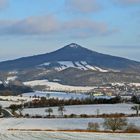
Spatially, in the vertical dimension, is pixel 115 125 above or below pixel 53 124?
above

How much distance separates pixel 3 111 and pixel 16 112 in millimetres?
7534

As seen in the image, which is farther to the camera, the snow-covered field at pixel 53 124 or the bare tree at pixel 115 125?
the snow-covered field at pixel 53 124

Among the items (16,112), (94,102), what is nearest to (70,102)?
(94,102)

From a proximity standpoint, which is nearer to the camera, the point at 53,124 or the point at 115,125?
the point at 115,125

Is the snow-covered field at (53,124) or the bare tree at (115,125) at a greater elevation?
the bare tree at (115,125)

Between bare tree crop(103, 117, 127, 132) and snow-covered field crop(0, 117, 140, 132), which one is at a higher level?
bare tree crop(103, 117, 127, 132)

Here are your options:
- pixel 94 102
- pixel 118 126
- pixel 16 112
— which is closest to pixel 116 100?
pixel 94 102

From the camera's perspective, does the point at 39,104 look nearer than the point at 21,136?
No

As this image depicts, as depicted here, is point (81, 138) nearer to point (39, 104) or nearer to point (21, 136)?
point (21, 136)

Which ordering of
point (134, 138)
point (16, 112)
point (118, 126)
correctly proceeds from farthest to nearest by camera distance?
1. point (16, 112)
2. point (118, 126)
3. point (134, 138)

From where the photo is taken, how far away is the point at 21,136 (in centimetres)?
4200

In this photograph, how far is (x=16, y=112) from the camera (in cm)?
13850

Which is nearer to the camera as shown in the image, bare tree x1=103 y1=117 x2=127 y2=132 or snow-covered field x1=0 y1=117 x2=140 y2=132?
bare tree x1=103 y1=117 x2=127 y2=132

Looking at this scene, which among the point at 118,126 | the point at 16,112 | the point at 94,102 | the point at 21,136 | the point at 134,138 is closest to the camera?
the point at 134,138
